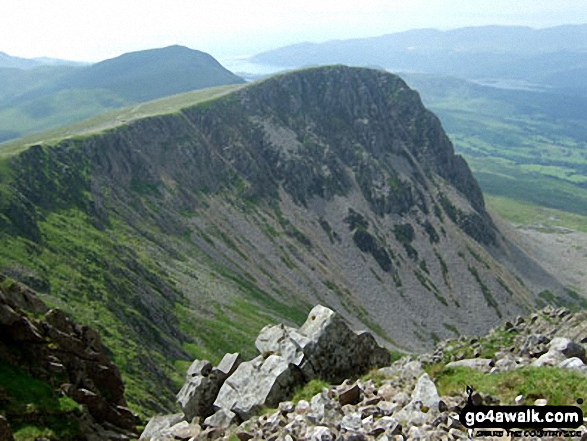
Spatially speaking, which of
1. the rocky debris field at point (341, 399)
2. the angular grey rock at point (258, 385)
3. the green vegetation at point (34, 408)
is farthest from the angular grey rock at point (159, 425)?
the green vegetation at point (34, 408)

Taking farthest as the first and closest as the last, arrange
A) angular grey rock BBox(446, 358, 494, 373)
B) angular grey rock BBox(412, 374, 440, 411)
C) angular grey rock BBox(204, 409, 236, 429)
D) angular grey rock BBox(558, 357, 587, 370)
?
angular grey rock BBox(204, 409, 236, 429)
angular grey rock BBox(446, 358, 494, 373)
angular grey rock BBox(558, 357, 587, 370)
angular grey rock BBox(412, 374, 440, 411)

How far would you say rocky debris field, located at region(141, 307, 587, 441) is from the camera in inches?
805

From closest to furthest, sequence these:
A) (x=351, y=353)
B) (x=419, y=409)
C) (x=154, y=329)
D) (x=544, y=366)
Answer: (x=419, y=409), (x=544, y=366), (x=351, y=353), (x=154, y=329)

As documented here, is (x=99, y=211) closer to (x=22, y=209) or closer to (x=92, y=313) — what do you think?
(x=22, y=209)

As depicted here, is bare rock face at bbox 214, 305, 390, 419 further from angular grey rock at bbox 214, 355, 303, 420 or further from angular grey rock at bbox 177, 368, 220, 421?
angular grey rock at bbox 177, 368, 220, 421

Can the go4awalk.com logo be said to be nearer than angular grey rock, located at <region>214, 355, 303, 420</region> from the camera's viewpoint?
Yes

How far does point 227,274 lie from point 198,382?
128960 millimetres

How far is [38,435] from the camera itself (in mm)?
28859

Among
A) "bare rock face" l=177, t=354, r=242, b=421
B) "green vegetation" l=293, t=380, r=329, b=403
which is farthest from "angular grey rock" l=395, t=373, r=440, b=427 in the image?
"bare rock face" l=177, t=354, r=242, b=421

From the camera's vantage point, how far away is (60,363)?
3725 cm

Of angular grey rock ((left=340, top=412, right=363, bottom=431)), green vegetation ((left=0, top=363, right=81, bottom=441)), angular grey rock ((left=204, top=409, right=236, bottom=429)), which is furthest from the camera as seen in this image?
green vegetation ((left=0, top=363, right=81, bottom=441))

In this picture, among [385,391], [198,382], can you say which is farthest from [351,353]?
[198,382]

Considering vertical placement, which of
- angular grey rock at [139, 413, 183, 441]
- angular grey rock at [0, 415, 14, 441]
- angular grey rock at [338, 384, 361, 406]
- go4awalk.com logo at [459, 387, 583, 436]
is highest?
go4awalk.com logo at [459, 387, 583, 436]

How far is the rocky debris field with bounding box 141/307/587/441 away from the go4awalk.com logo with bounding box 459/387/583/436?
0.62 m
